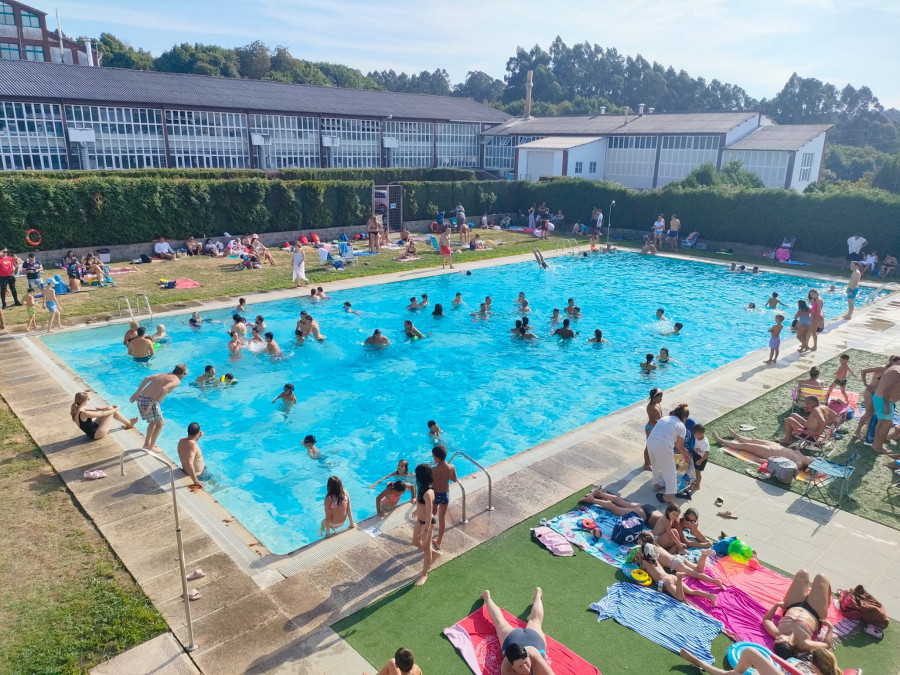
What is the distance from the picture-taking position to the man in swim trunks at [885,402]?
11.0 m

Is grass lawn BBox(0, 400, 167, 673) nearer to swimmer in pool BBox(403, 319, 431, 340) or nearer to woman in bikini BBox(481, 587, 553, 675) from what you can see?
woman in bikini BBox(481, 587, 553, 675)

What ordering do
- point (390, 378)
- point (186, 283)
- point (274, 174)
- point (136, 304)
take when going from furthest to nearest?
point (274, 174)
point (186, 283)
point (136, 304)
point (390, 378)

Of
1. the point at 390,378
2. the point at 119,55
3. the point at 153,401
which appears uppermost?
the point at 119,55

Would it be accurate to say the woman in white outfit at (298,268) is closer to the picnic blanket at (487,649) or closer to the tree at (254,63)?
the picnic blanket at (487,649)

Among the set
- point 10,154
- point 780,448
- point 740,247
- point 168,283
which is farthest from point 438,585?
point 10,154

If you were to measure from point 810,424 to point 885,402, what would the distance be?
129 centimetres

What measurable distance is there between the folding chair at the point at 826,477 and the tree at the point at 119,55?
87454mm

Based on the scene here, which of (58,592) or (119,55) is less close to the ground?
(119,55)

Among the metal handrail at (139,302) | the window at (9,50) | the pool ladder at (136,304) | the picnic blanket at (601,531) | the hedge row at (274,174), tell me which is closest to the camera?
the picnic blanket at (601,531)

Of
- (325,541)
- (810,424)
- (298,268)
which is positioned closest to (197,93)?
(298,268)

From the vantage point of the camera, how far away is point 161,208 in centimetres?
2906

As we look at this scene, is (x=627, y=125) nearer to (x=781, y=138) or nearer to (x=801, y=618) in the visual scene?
(x=781, y=138)

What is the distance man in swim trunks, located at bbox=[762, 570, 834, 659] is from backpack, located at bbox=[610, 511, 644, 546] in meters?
1.86

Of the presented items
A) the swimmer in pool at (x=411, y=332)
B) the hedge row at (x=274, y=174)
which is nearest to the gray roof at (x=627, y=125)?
the hedge row at (x=274, y=174)
